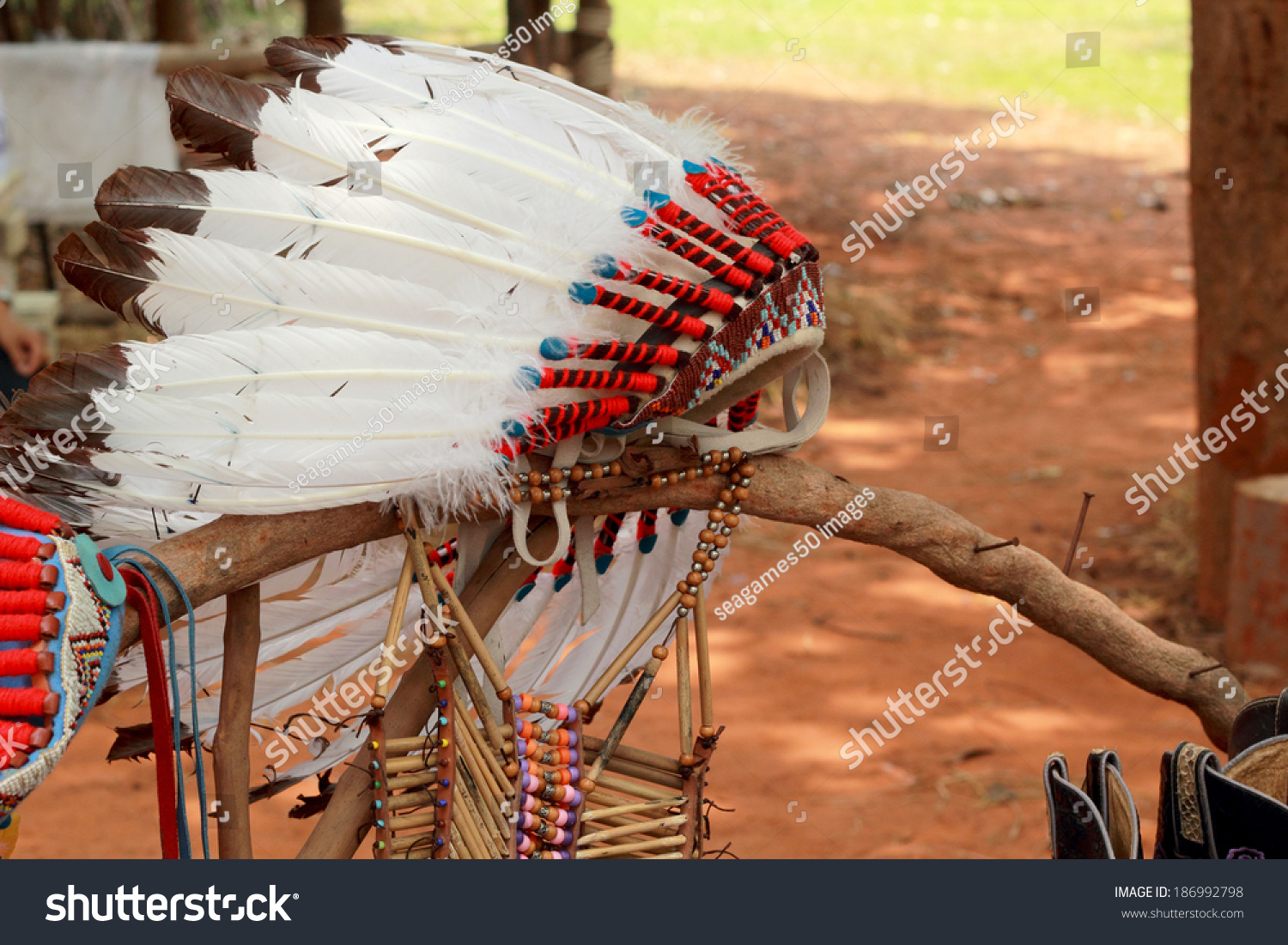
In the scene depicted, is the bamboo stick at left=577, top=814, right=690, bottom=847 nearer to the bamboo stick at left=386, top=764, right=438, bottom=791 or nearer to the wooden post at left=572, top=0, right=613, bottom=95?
the bamboo stick at left=386, top=764, right=438, bottom=791

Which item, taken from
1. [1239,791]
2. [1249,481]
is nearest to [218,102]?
[1239,791]

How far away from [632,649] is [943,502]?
3.29 metres

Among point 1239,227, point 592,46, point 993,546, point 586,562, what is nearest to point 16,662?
point 586,562

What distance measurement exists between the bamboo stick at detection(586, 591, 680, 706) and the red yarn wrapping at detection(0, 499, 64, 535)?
22.3 inches

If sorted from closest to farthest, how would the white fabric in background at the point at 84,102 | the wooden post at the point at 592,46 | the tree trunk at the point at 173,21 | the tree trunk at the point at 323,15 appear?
the tree trunk at the point at 323,15 → the wooden post at the point at 592,46 → the white fabric in background at the point at 84,102 → the tree trunk at the point at 173,21

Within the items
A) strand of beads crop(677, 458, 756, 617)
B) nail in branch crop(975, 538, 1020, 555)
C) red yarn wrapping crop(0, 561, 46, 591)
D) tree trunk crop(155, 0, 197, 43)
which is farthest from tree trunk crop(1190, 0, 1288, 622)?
tree trunk crop(155, 0, 197, 43)

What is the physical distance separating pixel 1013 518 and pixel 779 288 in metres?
3.26

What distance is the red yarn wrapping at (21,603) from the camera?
90 cm

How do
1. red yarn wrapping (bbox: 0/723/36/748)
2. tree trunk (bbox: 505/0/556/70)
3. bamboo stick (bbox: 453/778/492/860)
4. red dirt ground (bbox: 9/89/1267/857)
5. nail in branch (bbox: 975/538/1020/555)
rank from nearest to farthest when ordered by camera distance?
red yarn wrapping (bbox: 0/723/36/748) → bamboo stick (bbox: 453/778/492/860) → nail in branch (bbox: 975/538/1020/555) → red dirt ground (bbox: 9/89/1267/857) → tree trunk (bbox: 505/0/556/70)

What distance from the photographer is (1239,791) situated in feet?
3.77

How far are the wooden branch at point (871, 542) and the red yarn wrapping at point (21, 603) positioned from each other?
12 centimetres

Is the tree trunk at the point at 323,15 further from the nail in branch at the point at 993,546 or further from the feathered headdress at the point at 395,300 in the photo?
the nail in branch at the point at 993,546

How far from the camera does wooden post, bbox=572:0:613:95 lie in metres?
4.41

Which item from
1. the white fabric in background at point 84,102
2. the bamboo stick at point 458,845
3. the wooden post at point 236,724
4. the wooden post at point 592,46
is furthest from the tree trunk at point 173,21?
the bamboo stick at point 458,845
